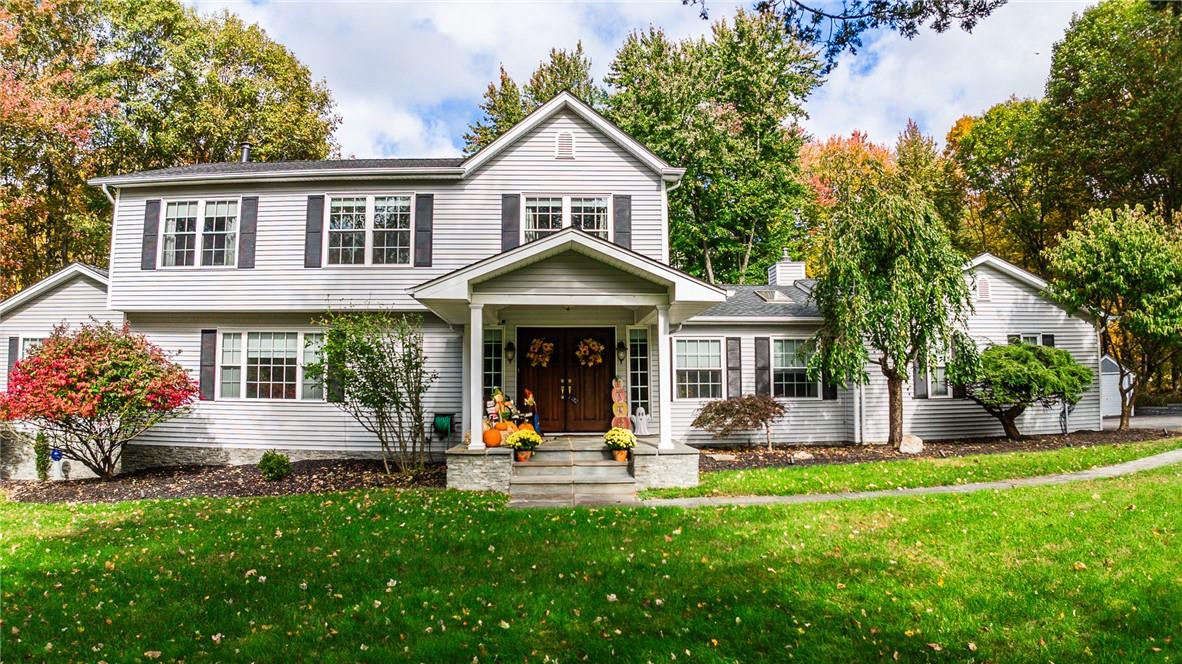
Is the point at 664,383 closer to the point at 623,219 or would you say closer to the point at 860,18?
the point at 623,219

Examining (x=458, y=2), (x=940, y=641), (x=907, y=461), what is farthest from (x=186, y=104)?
(x=940, y=641)

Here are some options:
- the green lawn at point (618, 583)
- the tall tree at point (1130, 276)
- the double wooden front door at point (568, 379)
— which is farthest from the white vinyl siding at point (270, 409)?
the tall tree at point (1130, 276)

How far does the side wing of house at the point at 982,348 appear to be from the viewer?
14.8 metres

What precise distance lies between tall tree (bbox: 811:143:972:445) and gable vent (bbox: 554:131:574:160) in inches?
234

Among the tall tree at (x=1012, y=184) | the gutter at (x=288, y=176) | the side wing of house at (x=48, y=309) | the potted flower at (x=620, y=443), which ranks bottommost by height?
the potted flower at (x=620, y=443)

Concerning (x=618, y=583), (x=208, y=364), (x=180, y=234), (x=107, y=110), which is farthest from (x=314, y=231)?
(x=107, y=110)

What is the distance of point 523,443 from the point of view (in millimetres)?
10062

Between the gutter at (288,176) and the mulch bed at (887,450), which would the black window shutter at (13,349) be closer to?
the gutter at (288,176)

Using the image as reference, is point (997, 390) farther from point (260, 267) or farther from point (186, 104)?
point (186, 104)

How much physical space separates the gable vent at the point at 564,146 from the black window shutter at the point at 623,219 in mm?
1372

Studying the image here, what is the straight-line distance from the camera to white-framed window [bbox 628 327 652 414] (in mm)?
12875

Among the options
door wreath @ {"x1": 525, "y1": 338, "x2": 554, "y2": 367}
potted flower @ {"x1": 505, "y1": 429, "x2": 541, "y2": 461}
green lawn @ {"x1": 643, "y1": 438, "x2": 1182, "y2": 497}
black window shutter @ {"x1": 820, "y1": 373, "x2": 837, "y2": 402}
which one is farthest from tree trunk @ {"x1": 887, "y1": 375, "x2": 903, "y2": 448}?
potted flower @ {"x1": 505, "y1": 429, "x2": 541, "y2": 461}

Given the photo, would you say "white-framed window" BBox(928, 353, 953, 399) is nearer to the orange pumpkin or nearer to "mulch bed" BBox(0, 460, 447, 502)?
the orange pumpkin

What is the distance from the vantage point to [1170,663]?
11.9 feet
